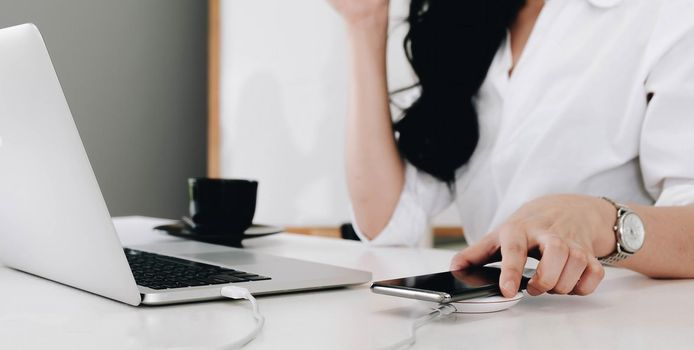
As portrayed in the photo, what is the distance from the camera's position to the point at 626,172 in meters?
1.04

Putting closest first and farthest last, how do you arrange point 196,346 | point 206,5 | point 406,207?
point 196,346 < point 406,207 < point 206,5

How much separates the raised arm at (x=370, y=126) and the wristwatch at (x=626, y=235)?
0.54 m

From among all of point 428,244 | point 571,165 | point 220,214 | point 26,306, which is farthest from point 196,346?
point 428,244

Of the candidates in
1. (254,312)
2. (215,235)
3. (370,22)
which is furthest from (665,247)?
(370,22)

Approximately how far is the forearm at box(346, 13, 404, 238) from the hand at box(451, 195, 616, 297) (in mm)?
527

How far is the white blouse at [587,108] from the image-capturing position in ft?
3.05

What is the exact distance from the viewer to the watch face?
642mm

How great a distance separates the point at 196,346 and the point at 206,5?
1.93 m

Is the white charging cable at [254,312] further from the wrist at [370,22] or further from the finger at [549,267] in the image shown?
the wrist at [370,22]

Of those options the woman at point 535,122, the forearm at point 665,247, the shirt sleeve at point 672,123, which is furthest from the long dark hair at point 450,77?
the forearm at point 665,247

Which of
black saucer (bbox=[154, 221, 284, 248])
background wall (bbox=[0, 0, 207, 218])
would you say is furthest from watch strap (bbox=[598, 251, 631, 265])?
background wall (bbox=[0, 0, 207, 218])

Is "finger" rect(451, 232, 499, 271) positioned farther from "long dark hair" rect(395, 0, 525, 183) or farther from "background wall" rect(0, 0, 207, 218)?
"background wall" rect(0, 0, 207, 218)

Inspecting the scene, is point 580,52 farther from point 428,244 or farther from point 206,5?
point 206,5

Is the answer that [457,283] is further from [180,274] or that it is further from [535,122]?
[535,122]
